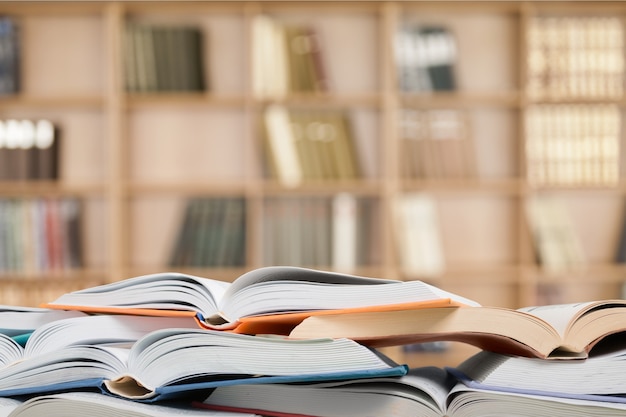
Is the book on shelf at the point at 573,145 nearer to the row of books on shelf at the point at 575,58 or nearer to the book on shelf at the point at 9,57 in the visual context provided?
the row of books on shelf at the point at 575,58

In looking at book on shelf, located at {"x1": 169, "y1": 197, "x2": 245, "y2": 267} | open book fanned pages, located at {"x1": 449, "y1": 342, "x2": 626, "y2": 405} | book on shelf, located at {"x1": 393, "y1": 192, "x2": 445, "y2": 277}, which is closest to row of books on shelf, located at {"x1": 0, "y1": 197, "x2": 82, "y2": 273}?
book on shelf, located at {"x1": 169, "y1": 197, "x2": 245, "y2": 267}

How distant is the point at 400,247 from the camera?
11.6 ft

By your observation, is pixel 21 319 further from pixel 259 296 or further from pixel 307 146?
pixel 307 146

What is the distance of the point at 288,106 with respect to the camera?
3697 mm

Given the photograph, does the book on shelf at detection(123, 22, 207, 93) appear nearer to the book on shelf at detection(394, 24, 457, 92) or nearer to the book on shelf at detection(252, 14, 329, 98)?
the book on shelf at detection(252, 14, 329, 98)

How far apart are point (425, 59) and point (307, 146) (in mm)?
703

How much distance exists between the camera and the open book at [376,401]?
1.65ft

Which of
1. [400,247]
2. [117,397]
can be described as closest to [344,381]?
[117,397]

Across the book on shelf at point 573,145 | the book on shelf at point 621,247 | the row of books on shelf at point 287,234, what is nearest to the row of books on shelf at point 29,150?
the row of books on shelf at point 287,234

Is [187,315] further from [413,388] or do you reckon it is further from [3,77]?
[3,77]

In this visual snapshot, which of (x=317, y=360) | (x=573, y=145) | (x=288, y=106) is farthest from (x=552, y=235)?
(x=317, y=360)

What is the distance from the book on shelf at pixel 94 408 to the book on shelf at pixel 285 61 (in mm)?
3123

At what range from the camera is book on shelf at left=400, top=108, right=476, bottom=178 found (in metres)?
3.55

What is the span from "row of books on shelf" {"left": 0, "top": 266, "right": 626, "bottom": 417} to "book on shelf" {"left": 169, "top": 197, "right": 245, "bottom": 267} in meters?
2.96
